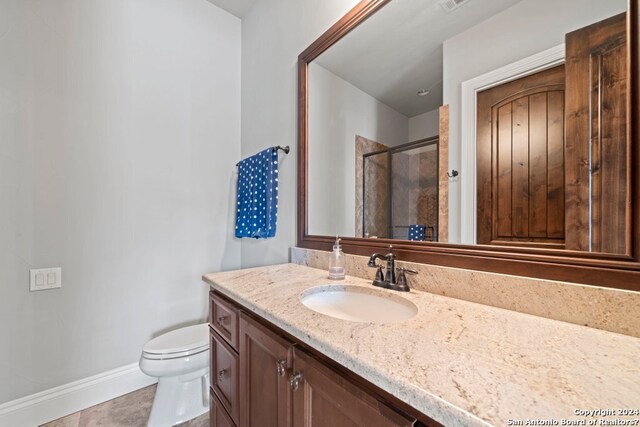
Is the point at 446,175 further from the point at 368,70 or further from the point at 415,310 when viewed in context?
the point at 368,70

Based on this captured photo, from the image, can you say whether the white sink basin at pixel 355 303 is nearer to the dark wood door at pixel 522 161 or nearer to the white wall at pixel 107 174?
the dark wood door at pixel 522 161

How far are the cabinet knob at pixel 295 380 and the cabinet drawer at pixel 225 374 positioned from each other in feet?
1.29

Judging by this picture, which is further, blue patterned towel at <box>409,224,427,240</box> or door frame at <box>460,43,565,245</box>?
blue patterned towel at <box>409,224,427,240</box>

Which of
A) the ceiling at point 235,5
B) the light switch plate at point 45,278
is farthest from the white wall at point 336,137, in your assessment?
the light switch plate at point 45,278

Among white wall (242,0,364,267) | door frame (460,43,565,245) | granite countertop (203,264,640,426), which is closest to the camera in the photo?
granite countertop (203,264,640,426)

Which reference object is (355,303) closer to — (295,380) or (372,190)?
(295,380)

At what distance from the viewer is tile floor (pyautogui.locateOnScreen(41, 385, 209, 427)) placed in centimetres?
141

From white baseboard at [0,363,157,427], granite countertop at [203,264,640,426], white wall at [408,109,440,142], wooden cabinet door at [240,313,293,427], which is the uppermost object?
white wall at [408,109,440,142]

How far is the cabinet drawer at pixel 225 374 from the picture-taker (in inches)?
38.5

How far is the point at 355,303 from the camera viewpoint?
1015 mm

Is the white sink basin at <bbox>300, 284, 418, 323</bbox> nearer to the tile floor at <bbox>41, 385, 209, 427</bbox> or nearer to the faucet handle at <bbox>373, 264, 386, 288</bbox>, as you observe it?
the faucet handle at <bbox>373, 264, 386, 288</bbox>

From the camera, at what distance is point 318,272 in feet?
4.24

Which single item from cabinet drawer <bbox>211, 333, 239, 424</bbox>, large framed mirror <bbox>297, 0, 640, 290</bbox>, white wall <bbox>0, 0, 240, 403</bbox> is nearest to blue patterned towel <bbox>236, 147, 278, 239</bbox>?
white wall <bbox>0, 0, 240, 403</bbox>

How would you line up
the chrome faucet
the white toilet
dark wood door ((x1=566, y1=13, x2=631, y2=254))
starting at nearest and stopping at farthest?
dark wood door ((x1=566, y1=13, x2=631, y2=254)), the chrome faucet, the white toilet
